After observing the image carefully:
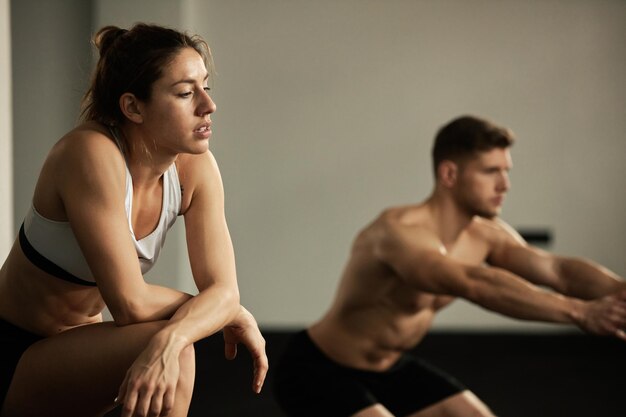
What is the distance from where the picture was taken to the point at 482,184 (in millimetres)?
2877

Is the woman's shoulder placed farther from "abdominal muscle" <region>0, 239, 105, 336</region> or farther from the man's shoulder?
the man's shoulder

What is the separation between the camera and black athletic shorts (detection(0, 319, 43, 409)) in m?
1.63

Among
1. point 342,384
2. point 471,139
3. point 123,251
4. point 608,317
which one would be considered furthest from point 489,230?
point 123,251

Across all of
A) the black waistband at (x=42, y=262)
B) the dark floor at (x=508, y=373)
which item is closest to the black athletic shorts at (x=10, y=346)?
the black waistband at (x=42, y=262)

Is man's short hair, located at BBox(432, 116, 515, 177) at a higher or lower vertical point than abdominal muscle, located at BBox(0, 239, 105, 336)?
higher

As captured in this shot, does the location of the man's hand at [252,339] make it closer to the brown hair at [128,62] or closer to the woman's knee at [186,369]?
the woman's knee at [186,369]

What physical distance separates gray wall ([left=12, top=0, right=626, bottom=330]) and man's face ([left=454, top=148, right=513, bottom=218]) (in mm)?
2630

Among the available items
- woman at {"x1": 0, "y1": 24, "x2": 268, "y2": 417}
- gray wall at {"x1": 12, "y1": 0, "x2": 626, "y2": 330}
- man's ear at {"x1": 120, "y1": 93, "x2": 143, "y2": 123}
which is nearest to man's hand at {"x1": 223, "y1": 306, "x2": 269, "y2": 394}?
woman at {"x1": 0, "y1": 24, "x2": 268, "y2": 417}

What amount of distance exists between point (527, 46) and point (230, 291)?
4363mm

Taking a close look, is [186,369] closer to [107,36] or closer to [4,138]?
[107,36]

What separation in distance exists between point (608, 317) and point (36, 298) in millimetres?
1240

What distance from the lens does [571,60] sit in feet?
18.2

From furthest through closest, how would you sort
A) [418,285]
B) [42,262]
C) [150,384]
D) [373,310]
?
[373,310] → [418,285] → [42,262] → [150,384]

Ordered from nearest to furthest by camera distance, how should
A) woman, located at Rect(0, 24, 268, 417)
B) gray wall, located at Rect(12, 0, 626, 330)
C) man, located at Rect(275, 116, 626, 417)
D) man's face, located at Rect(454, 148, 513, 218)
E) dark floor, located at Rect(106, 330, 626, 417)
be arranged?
woman, located at Rect(0, 24, 268, 417), man, located at Rect(275, 116, 626, 417), man's face, located at Rect(454, 148, 513, 218), dark floor, located at Rect(106, 330, 626, 417), gray wall, located at Rect(12, 0, 626, 330)
